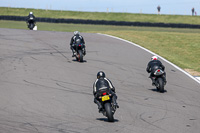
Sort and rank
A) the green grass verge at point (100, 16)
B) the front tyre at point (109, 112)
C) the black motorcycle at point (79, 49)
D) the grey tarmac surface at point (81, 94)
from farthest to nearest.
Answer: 1. the green grass verge at point (100, 16)
2. the black motorcycle at point (79, 49)
3. the front tyre at point (109, 112)
4. the grey tarmac surface at point (81, 94)

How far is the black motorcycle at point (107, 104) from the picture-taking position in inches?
410

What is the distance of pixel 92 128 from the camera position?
9656 mm

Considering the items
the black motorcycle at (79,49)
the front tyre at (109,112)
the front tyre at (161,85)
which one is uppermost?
the black motorcycle at (79,49)

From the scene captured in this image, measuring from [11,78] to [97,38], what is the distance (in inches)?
588

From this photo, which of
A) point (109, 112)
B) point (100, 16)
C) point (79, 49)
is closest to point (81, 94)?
point (109, 112)

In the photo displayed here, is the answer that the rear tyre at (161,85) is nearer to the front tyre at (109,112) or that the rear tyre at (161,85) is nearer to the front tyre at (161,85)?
the front tyre at (161,85)

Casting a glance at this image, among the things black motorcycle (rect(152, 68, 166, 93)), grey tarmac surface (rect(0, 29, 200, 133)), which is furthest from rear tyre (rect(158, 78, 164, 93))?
grey tarmac surface (rect(0, 29, 200, 133))

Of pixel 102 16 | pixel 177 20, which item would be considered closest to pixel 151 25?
pixel 177 20

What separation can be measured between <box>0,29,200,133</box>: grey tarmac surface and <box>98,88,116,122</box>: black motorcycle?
0.21 metres

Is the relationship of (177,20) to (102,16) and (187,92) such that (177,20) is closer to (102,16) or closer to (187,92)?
(102,16)

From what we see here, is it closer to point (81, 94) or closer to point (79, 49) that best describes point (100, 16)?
point (79, 49)

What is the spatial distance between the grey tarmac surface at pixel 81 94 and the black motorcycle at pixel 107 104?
211 mm

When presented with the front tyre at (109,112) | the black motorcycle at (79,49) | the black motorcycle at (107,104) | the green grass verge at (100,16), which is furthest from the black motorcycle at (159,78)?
the green grass verge at (100,16)

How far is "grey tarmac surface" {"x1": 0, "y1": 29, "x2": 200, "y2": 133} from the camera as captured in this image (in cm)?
998
